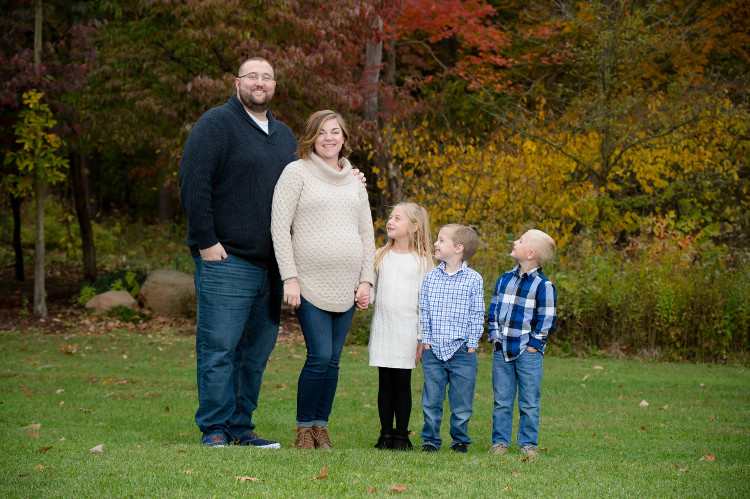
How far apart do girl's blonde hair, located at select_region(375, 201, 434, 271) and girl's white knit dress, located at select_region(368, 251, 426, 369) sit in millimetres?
32

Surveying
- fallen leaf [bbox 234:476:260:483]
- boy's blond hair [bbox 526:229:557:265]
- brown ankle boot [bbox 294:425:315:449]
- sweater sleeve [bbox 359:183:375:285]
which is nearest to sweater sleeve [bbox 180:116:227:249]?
sweater sleeve [bbox 359:183:375:285]

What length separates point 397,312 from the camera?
4902 millimetres

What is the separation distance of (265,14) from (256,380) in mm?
7550

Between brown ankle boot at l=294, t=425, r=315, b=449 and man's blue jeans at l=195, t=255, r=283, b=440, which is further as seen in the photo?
brown ankle boot at l=294, t=425, r=315, b=449

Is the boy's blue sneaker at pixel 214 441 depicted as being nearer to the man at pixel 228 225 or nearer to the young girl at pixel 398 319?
the man at pixel 228 225

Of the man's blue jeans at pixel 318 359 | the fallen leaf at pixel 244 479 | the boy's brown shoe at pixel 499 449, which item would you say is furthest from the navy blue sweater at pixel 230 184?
the boy's brown shoe at pixel 499 449

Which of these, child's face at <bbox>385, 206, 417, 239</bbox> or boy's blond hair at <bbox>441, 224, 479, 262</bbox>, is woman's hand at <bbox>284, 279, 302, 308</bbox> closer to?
child's face at <bbox>385, 206, 417, 239</bbox>

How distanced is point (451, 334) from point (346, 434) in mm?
1414

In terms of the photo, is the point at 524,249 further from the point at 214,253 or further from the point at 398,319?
the point at 214,253

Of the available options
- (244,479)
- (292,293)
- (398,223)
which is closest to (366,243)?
(398,223)

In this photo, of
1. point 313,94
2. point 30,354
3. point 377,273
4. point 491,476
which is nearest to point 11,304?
point 30,354

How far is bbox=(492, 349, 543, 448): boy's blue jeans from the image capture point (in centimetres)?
484

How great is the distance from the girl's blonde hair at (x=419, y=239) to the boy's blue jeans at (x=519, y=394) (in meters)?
0.72

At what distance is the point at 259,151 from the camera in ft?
15.2
